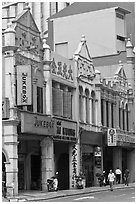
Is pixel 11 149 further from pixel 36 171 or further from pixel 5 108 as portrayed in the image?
pixel 36 171

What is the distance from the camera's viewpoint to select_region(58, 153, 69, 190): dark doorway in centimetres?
4097

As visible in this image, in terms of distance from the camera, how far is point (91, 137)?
4303 centimetres

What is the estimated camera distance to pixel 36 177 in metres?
38.2

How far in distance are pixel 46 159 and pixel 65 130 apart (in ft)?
11.0

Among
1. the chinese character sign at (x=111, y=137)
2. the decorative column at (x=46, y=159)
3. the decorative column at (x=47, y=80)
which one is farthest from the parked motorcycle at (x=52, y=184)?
the chinese character sign at (x=111, y=137)

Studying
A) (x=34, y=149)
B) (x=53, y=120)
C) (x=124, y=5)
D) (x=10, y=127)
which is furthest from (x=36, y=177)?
(x=124, y=5)

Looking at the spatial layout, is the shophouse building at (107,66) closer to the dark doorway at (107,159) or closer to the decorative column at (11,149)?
the dark doorway at (107,159)

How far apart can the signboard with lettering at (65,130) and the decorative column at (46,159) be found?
2.68 feet

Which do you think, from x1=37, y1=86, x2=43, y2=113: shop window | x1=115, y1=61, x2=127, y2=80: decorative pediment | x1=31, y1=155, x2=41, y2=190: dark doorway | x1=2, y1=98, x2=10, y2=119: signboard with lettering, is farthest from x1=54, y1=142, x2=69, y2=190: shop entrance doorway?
x1=115, y1=61, x2=127, y2=80: decorative pediment

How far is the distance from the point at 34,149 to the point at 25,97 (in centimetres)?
684

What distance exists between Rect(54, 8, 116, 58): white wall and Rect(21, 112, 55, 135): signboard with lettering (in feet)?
76.9

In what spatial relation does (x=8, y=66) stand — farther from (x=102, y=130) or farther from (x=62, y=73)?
(x=102, y=130)

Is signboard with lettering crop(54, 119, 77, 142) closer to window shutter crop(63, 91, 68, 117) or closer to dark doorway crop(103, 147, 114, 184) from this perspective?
window shutter crop(63, 91, 68, 117)

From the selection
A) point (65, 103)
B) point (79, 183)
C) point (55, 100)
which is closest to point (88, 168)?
point (79, 183)
